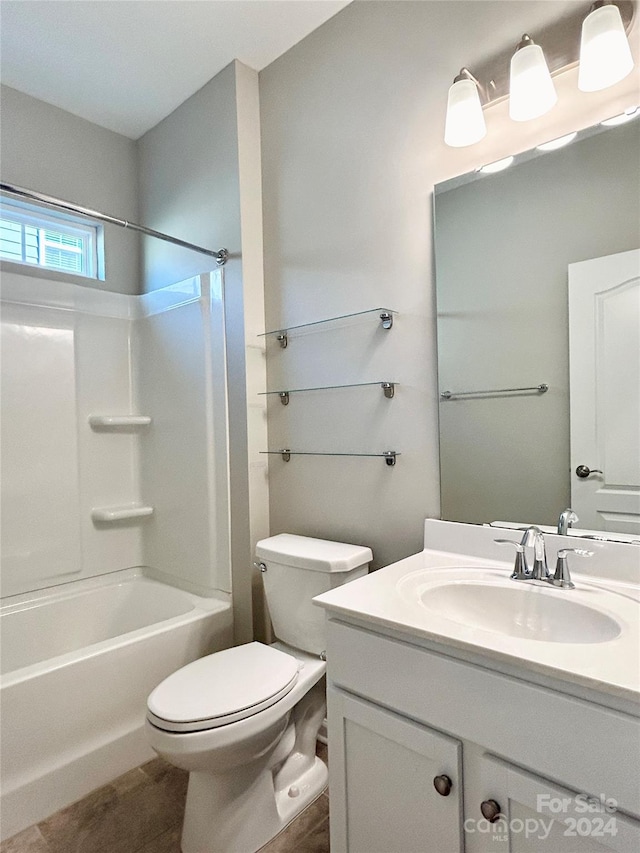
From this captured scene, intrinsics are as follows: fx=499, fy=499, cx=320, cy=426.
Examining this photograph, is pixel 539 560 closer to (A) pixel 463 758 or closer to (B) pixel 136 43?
(A) pixel 463 758

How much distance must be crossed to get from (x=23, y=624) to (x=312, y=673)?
1315mm

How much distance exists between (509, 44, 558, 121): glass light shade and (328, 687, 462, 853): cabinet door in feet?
5.01

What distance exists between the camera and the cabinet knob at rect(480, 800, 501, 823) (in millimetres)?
919

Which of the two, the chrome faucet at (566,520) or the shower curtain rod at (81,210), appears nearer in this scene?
the chrome faucet at (566,520)

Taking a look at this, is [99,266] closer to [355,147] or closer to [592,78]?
[355,147]

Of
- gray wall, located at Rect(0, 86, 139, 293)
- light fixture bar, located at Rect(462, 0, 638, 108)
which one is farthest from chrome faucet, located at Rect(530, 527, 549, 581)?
gray wall, located at Rect(0, 86, 139, 293)

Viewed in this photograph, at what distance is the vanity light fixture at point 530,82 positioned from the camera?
1289mm

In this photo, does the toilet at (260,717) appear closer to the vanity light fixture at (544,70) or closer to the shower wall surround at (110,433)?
the shower wall surround at (110,433)

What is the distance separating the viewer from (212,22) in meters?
1.88

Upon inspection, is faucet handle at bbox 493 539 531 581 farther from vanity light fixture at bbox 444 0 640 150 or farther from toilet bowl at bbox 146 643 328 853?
vanity light fixture at bbox 444 0 640 150

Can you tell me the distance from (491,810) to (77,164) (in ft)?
9.63

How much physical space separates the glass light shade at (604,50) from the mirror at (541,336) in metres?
0.11

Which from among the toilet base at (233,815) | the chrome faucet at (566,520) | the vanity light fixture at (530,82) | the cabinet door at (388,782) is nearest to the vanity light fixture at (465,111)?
the vanity light fixture at (530,82)

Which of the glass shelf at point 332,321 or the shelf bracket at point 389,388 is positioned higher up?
the glass shelf at point 332,321
